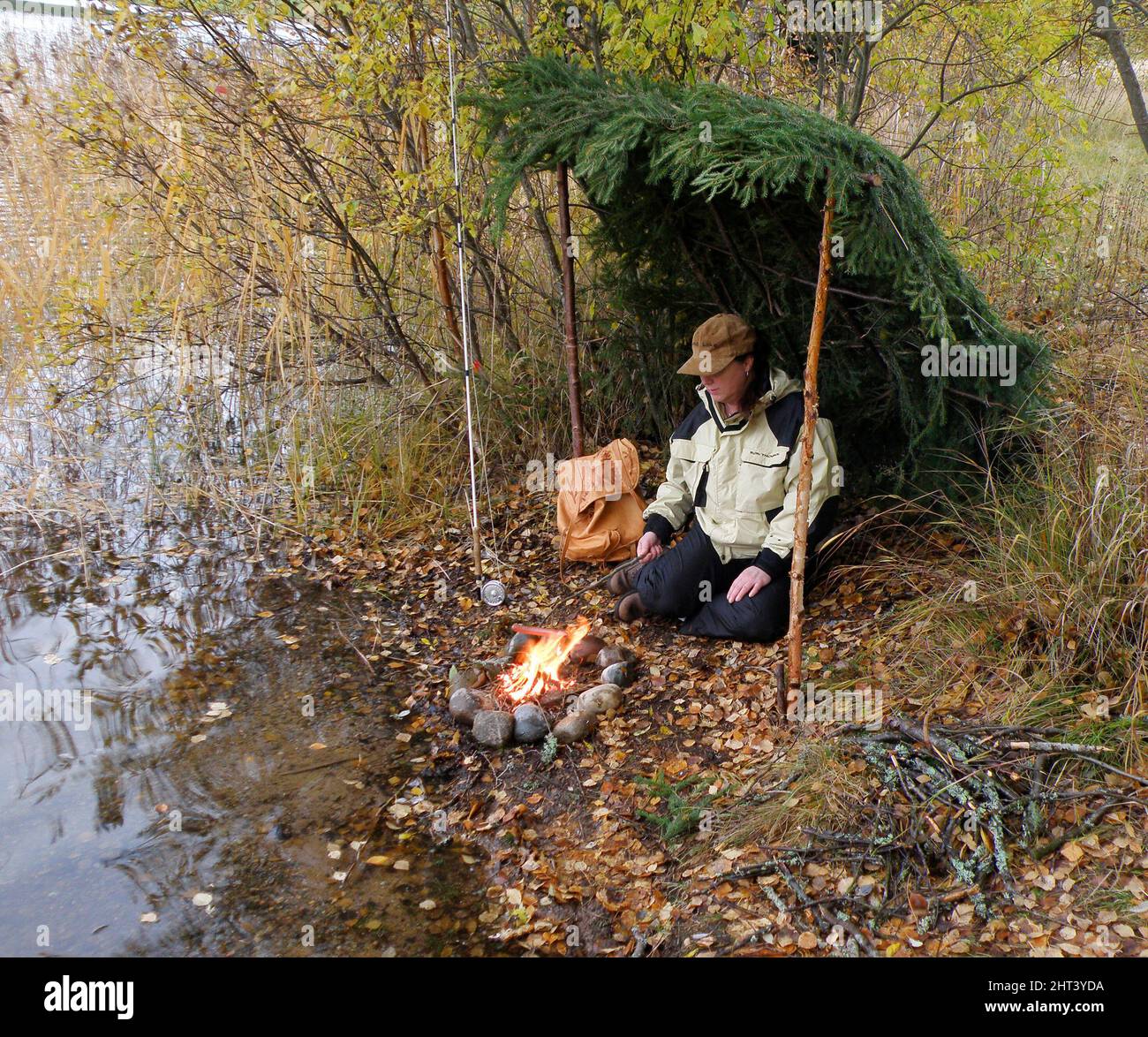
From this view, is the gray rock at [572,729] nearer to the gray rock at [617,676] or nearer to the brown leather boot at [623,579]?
the gray rock at [617,676]

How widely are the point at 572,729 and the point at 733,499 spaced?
4.42ft

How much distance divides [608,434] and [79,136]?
139 inches

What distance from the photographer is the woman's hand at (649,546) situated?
452 centimetres

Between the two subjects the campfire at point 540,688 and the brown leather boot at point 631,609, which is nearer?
the campfire at point 540,688

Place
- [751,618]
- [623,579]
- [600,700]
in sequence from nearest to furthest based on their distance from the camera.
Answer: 1. [600,700]
2. [751,618]
3. [623,579]

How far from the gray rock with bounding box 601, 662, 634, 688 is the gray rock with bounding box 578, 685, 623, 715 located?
10 cm

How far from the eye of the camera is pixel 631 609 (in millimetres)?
4609

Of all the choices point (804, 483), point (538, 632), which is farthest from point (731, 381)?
point (538, 632)

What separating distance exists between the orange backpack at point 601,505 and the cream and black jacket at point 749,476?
11.8 inches

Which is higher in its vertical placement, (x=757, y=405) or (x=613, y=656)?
(x=757, y=405)

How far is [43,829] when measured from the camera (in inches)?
141

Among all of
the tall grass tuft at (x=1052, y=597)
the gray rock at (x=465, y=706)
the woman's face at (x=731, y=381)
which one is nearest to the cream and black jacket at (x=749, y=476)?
the woman's face at (x=731, y=381)

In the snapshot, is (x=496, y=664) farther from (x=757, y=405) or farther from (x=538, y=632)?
(x=757, y=405)
